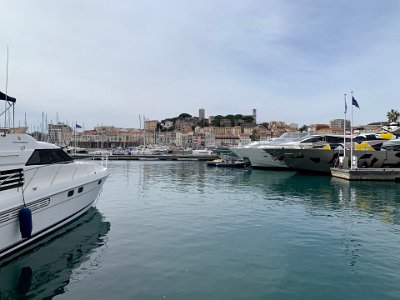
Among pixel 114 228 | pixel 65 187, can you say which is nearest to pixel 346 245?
pixel 114 228

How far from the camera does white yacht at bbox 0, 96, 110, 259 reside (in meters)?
9.09

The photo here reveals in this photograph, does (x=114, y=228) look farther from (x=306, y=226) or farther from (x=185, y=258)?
(x=306, y=226)

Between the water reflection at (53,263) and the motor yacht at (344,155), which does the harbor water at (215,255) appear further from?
the motor yacht at (344,155)

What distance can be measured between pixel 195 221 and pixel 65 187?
575 centimetres

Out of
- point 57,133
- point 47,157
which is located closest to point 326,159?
point 47,157

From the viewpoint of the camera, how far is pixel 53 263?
9.39 m

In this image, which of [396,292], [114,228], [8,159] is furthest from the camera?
[114,228]

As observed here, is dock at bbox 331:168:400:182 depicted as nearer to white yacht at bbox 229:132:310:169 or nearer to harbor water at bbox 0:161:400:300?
white yacht at bbox 229:132:310:169

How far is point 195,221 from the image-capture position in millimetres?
14758

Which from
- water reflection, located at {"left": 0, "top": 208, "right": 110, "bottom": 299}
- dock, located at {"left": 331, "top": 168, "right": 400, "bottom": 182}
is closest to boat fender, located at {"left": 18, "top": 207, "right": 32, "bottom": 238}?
water reflection, located at {"left": 0, "top": 208, "right": 110, "bottom": 299}

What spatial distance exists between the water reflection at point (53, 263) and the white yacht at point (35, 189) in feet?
1.43

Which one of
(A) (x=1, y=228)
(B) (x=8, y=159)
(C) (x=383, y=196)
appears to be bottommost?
(C) (x=383, y=196)

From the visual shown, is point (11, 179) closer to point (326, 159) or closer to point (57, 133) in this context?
point (326, 159)

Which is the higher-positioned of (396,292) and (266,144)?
(266,144)
